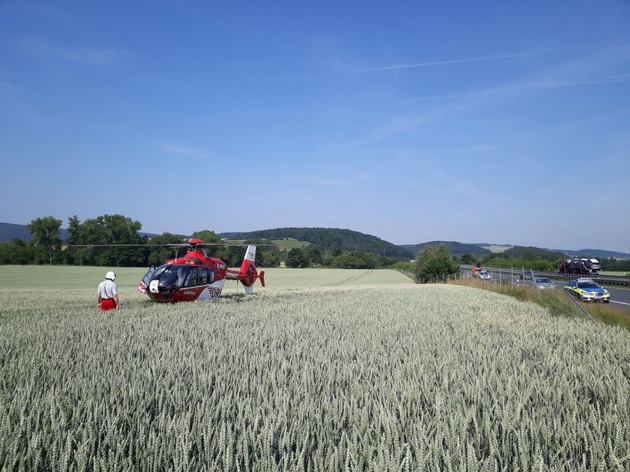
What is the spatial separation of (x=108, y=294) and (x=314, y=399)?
11.3m

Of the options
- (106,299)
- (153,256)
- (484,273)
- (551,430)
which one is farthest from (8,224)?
(551,430)

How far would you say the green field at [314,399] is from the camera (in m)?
2.94

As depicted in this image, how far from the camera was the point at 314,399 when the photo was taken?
4.14 meters

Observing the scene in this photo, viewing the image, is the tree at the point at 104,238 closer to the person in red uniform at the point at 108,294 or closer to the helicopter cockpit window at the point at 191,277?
the helicopter cockpit window at the point at 191,277

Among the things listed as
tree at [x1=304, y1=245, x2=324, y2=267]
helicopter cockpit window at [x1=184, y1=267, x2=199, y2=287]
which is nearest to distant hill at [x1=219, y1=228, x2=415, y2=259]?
tree at [x1=304, y1=245, x2=324, y2=267]

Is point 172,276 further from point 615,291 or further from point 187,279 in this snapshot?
point 615,291

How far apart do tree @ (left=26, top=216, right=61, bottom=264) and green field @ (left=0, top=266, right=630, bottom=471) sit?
219ft

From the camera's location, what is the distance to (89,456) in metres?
3.10

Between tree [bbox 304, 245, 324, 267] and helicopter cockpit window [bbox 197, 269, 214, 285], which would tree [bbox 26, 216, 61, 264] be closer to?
tree [bbox 304, 245, 324, 267]

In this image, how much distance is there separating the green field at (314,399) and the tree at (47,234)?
6687cm

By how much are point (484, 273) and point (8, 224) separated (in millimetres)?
212090

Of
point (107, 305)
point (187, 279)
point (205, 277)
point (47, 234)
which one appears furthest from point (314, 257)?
point (107, 305)

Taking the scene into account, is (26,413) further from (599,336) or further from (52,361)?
(599,336)

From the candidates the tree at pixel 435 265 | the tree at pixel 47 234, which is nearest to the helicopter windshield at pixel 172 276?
the tree at pixel 435 265
